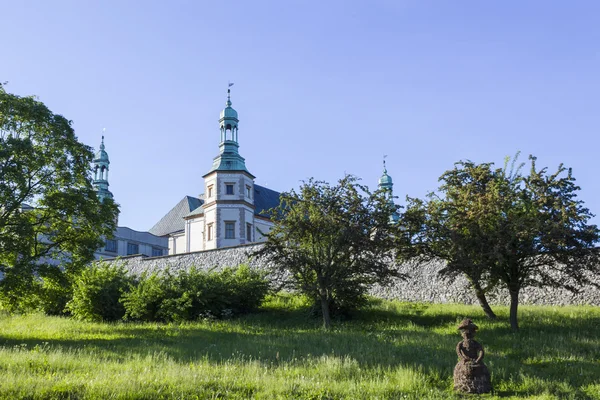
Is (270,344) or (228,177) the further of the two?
(228,177)

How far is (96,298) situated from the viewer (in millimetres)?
22422

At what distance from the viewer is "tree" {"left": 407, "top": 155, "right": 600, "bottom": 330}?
16156 mm

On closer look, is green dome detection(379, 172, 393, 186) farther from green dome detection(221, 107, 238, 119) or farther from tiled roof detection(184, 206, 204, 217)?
tiled roof detection(184, 206, 204, 217)

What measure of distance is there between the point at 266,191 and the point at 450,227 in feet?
153

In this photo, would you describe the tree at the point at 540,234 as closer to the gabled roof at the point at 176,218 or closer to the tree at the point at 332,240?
the tree at the point at 332,240

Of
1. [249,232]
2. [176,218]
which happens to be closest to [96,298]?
[249,232]

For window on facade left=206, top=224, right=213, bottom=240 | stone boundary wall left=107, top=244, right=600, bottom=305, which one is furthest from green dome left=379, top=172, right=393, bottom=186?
stone boundary wall left=107, top=244, right=600, bottom=305

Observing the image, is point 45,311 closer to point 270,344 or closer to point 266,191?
point 270,344

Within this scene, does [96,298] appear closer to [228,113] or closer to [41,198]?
[41,198]

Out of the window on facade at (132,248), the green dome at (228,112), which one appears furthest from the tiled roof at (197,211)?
the green dome at (228,112)

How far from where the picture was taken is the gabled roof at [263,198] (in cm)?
5915

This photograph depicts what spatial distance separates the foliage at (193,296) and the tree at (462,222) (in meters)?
6.98

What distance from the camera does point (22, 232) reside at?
17.1m

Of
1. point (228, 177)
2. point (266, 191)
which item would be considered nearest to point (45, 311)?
point (228, 177)
